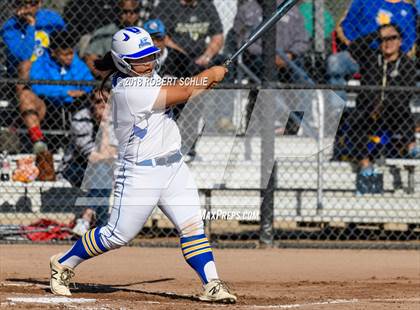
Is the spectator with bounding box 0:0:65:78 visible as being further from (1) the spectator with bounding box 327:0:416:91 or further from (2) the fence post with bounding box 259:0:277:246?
(1) the spectator with bounding box 327:0:416:91

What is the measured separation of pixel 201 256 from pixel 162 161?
0.71 meters

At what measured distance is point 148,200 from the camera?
6.25 m

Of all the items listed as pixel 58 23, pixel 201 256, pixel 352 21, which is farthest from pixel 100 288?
pixel 352 21

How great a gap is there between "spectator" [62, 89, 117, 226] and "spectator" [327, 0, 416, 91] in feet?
9.60

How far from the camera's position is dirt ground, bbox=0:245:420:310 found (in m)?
6.33

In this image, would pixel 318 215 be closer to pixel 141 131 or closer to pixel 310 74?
pixel 310 74

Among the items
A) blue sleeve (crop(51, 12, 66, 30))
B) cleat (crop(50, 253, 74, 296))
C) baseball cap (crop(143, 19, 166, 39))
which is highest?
baseball cap (crop(143, 19, 166, 39))

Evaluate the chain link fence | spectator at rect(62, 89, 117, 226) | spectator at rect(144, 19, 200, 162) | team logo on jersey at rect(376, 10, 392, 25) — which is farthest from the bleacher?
team logo on jersey at rect(376, 10, 392, 25)

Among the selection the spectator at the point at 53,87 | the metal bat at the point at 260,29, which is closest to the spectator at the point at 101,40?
the spectator at the point at 53,87

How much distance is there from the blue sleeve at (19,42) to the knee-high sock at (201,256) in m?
4.79

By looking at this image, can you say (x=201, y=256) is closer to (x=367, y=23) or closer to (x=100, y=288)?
(x=100, y=288)

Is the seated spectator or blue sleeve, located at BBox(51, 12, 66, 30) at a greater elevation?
the seated spectator

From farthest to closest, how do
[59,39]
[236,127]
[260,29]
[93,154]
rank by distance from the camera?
1. [236,127]
2. [59,39]
3. [93,154]
4. [260,29]

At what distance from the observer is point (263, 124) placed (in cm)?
974
